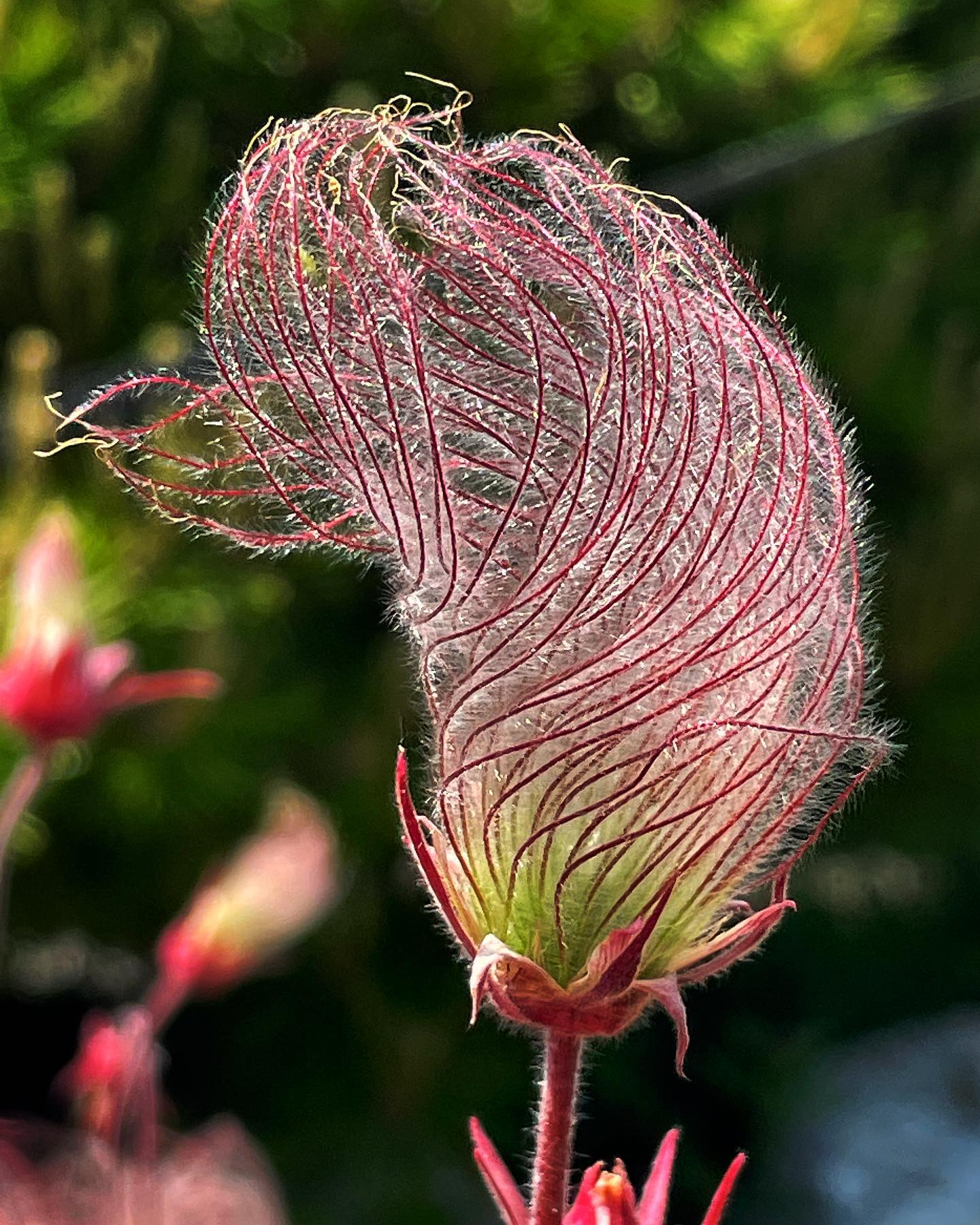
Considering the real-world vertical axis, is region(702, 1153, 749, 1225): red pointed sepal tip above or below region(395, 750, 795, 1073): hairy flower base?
below

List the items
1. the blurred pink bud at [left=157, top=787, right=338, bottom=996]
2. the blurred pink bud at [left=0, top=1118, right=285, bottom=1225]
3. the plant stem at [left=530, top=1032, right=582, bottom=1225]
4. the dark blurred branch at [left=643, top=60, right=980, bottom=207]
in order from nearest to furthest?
1. the plant stem at [left=530, top=1032, right=582, bottom=1225]
2. the blurred pink bud at [left=0, top=1118, right=285, bottom=1225]
3. the blurred pink bud at [left=157, top=787, right=338, bottom=996]
4. the dark blurred branch at [left=643, top=60, right=980, bottom=207]

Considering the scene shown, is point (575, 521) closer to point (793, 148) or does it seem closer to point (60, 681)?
point (60, 681)

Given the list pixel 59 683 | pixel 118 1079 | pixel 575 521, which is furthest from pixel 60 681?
pixel 575 521

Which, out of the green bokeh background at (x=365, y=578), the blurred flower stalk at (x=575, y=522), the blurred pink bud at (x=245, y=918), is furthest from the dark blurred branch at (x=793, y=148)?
the blurred flower stalk at (x=575, y=522)

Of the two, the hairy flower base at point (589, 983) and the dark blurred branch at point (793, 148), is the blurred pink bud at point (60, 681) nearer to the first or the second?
the hairy flower base at point (589, 983)

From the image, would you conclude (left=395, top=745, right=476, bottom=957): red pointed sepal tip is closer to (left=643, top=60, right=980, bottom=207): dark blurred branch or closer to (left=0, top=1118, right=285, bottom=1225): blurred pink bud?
(left=0, top=1118, right=285, bottom=1225): blurred pink bud

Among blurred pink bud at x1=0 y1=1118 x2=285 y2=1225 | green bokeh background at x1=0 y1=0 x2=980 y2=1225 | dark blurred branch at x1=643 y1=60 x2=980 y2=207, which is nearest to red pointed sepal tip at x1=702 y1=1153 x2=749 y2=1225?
blurred pink bud at x1=0 y1=1118 x2=285 y2=1225
